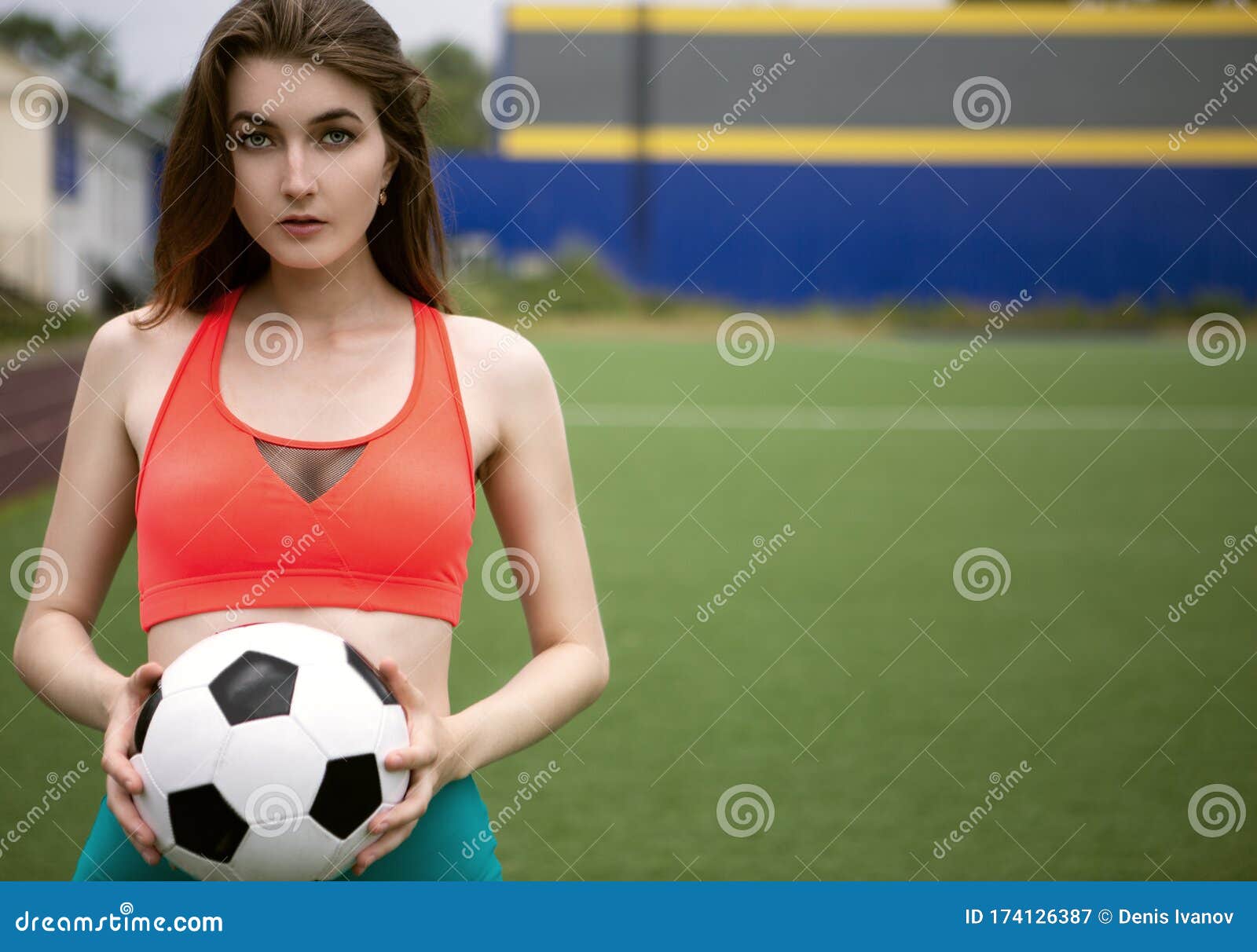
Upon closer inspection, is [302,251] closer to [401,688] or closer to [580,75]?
[401,688]

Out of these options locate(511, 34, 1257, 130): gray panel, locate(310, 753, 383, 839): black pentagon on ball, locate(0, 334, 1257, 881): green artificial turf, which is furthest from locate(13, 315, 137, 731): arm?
locate(511, 34, 1257, 130): gray panel

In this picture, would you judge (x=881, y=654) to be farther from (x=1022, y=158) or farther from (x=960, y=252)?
(x=1022, y=158)

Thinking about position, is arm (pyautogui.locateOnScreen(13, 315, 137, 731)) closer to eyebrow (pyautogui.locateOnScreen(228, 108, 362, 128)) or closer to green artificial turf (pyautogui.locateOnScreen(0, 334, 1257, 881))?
eyebrow (pyautogui.locateOnScreen(228, 108, 362, 128))

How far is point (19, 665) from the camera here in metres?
1.85

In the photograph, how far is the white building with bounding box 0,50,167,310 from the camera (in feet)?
60.9

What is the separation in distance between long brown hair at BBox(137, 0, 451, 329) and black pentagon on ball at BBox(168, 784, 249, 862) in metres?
0.65

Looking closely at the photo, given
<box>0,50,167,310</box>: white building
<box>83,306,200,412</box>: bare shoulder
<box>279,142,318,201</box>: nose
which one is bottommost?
<box>0,50,167,310</box>: white building

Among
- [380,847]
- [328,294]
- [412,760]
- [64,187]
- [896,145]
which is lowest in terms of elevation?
[64,187]

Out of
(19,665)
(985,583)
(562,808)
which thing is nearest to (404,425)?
(19,665)

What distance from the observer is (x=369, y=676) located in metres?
1.63

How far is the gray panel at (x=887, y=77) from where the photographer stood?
29.6m

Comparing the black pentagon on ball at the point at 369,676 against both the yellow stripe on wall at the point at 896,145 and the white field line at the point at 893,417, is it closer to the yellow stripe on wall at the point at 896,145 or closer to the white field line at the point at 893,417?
the white field line at the point at 893,417

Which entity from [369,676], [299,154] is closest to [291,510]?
[369,676]

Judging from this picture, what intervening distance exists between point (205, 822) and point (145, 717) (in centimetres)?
15
